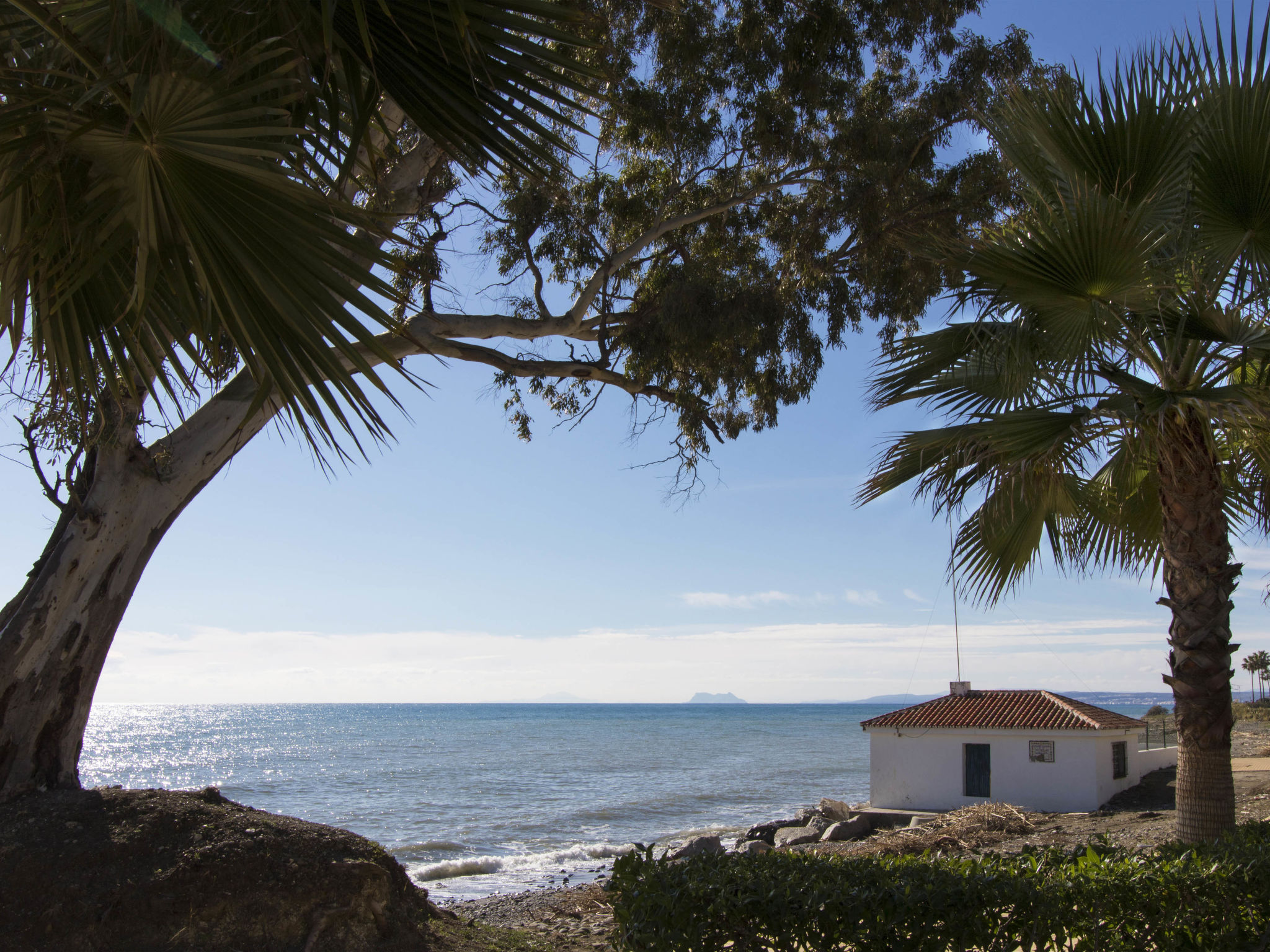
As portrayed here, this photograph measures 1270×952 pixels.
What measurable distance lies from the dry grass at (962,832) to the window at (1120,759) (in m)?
3.58

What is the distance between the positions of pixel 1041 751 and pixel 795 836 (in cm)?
577

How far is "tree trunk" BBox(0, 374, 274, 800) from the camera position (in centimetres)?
604

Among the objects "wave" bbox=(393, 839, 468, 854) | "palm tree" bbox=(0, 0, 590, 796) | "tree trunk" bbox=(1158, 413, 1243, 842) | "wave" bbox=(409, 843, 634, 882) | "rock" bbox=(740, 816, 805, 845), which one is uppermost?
"palm tree" bbox=(0, 0, 590, 796)

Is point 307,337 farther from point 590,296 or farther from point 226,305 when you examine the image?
point 590,296

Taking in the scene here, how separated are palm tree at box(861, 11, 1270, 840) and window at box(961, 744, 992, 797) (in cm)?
1559

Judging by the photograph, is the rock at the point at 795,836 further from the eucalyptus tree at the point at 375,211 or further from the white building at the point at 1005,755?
the eucalyptus tree at the point at 375,211

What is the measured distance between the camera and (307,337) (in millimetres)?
3098

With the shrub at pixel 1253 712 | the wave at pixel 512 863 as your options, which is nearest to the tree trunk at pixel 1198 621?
the wave at pixel 512 863

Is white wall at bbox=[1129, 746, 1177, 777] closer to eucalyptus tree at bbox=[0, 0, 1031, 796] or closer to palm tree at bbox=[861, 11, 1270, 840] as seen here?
eucalyptus tree at bbox=[0, 0, 1031, 796]

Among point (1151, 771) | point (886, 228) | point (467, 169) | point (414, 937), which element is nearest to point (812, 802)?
point (1151, 771)

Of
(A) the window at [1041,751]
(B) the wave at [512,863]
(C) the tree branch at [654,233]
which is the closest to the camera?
(C) the tree branch at [654,233]

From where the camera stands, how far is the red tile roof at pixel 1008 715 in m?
19.8

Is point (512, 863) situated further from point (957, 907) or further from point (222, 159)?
point (222, 159)

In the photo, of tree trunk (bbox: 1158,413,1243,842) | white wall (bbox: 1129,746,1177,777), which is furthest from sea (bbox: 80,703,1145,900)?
tree trunk (bbox: 1158,413,1243,842)
